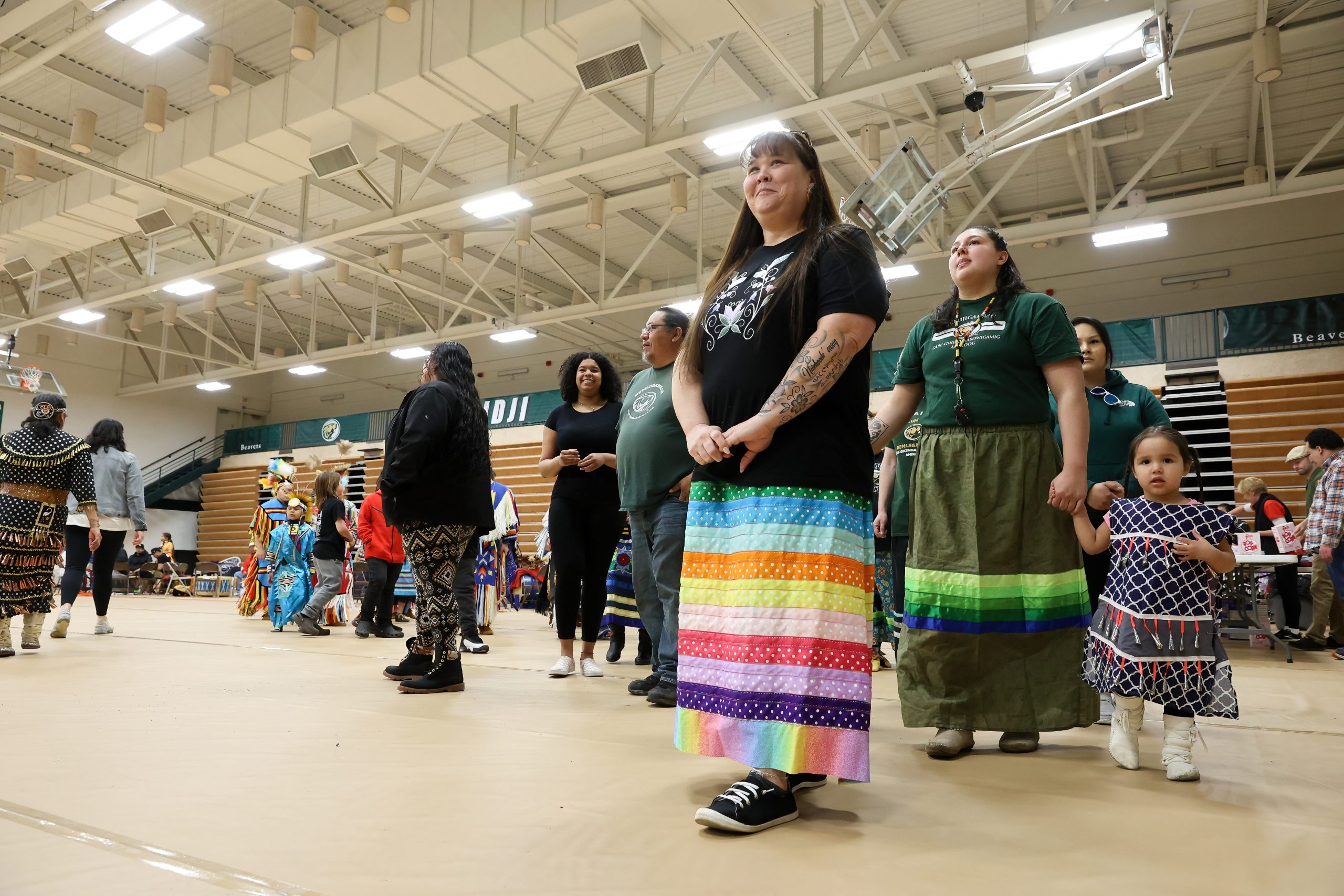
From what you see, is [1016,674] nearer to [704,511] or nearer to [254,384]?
[704,511]

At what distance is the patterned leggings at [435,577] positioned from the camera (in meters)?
3.01

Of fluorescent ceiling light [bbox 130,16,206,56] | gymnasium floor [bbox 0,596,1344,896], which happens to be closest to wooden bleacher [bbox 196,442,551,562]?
fluorescent ceiling light [bbox 130,16,206,56]

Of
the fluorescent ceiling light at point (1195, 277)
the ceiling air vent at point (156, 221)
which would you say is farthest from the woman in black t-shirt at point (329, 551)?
the fluorescent ceiling light at point (1195, 277)

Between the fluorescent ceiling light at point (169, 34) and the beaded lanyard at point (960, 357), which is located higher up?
the fluorescent ceiling light at point (169, 34)

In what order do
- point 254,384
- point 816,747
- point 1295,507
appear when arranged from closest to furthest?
1. point 816,747
2. point 1295,507
3. point 254,384

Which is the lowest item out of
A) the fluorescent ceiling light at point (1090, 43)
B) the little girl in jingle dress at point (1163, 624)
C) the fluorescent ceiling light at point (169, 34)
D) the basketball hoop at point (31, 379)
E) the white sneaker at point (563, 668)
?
the white sneaker at point (563, 668)

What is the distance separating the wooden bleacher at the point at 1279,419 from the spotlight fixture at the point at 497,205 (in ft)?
28.6

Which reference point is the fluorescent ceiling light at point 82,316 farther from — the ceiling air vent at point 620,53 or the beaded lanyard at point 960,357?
the beaded lanyard at point 960,357

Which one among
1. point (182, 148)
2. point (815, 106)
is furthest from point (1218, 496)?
point (182, 148)

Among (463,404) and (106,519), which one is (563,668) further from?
(106,519)

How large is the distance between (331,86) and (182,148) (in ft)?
7.64

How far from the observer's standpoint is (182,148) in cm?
848

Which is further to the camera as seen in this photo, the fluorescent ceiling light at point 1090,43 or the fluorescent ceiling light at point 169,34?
the fluorescent ceiling light at point 169,34

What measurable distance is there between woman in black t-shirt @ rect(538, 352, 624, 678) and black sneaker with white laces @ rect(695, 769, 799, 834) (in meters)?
1.97
